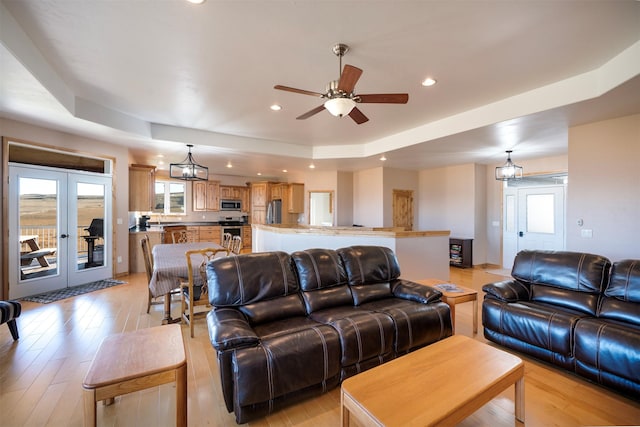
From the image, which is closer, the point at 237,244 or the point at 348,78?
the point at 348,78

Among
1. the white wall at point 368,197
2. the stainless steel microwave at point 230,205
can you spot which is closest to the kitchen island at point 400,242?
the white wall at point 368,197

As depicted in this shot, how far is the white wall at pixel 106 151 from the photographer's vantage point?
4172 mm

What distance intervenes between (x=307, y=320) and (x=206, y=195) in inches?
302

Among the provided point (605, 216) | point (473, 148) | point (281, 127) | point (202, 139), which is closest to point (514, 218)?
point (473, 148)

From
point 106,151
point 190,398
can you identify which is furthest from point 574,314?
point 106,151

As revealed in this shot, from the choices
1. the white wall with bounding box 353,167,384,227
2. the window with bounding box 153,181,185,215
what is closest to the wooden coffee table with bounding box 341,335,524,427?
the white wall with bounding box 353,167,384,227

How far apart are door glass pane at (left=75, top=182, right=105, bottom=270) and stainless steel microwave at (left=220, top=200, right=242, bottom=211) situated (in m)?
4.18

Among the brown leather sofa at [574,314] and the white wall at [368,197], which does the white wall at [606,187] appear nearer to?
the brown leather sofa at [574,314]

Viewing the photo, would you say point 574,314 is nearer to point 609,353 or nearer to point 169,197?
point 609,353

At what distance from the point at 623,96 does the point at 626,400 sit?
297cm

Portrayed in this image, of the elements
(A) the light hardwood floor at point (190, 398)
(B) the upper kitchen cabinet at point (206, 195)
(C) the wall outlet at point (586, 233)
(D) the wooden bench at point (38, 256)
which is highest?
(B) the upper kitchen cabinet at point (206, 195)

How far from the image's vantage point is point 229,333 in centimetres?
183

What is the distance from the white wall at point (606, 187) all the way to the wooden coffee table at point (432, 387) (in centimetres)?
325

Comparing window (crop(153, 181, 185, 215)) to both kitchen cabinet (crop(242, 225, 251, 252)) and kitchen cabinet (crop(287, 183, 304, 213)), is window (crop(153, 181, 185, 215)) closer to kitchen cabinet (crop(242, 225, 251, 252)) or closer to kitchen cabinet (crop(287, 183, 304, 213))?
kitchen cabinet (crop(242, 225, 251, 252))
